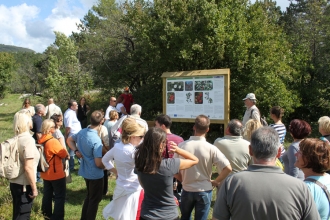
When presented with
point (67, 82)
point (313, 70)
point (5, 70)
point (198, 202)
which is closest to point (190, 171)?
point (198, 202)

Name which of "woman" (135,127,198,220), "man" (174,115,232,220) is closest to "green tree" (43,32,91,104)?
"man" (174,115,232,220)

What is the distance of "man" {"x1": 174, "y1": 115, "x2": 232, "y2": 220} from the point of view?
12.3 ft

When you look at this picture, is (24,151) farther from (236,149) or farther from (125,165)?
(236,149)

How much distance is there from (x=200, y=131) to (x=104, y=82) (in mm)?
12759

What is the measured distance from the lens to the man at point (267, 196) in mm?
2029

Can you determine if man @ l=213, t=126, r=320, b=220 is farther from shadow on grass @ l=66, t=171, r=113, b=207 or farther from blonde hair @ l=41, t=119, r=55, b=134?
shadow on grass @ l=66, t=171, r=113, b=207

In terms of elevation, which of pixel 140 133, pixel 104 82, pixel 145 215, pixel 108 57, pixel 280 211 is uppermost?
pixel 108 57

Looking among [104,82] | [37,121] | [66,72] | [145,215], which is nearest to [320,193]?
[145,215]

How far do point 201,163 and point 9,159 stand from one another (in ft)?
7.95

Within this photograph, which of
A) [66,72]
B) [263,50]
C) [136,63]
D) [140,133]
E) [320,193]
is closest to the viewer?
[320,193]

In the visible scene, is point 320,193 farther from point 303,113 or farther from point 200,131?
point 303,113

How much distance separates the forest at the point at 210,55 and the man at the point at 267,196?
9142 millimetres

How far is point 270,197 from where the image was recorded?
2035 mm

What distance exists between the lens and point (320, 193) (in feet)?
7.72
